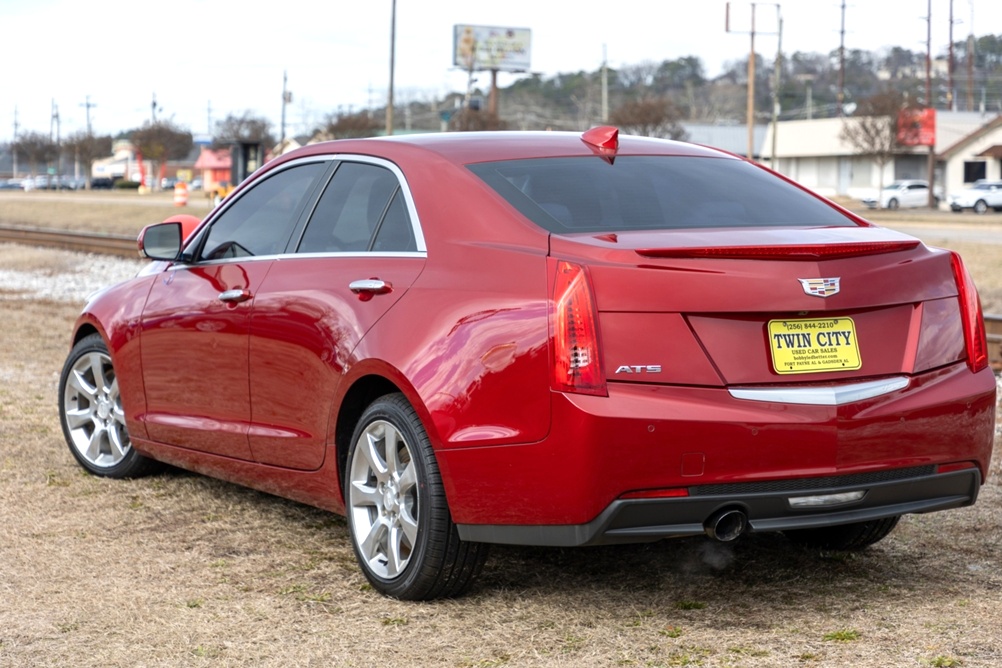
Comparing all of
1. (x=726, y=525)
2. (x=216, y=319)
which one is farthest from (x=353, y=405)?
(x=726, y=525)

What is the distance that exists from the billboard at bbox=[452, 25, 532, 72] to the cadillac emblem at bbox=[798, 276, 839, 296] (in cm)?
10054

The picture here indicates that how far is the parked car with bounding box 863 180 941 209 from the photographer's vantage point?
207 feet

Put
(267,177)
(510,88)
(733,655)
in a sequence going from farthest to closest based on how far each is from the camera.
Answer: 1. (510,88)
2. (267,177)
3. (733,655)

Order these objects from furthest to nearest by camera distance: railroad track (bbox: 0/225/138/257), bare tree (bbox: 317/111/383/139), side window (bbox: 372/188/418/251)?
bare tree (bbox: 317/111/383/139)
railroad track (bbox: 0/225/138/257)
side window (bbox: 372/188/418/251)

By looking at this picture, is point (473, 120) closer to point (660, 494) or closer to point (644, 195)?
point (644, 195)

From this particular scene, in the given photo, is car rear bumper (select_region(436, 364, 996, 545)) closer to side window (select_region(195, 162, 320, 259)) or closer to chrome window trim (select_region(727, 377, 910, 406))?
chrome window trim (select_region(727, 377, 910, 406))

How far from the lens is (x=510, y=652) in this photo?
410 centimetres

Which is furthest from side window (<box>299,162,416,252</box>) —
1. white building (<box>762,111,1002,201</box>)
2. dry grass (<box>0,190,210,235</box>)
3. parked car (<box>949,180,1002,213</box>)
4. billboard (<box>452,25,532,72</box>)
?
billboard (<box>452,25,532,72</box>)

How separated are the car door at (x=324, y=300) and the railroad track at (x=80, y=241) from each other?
20.4 meters

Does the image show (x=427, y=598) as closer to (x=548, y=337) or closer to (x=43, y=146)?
(x=548, y=337)

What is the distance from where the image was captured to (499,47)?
10775 cm

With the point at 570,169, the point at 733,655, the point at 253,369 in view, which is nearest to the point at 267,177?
the point at 253,369

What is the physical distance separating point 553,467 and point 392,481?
2.67ft

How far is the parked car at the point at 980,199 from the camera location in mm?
55188
